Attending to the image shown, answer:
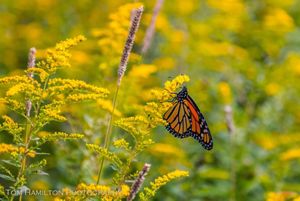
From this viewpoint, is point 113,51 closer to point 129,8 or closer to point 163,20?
point 129,8

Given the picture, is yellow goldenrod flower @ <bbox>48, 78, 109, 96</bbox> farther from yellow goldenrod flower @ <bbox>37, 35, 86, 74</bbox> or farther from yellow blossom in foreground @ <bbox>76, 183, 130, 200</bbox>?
yellow blossom in foreground @ <bbox>76, 183, 130, 200</bbox>

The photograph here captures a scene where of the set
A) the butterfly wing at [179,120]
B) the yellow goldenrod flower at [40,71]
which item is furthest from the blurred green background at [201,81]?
the yellow goldenrod flower at [40,71]

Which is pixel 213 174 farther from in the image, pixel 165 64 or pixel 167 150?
pixel 165 64

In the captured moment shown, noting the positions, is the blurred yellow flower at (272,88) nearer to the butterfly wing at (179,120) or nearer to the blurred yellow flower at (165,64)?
the blurred yellow flower at (165,64)

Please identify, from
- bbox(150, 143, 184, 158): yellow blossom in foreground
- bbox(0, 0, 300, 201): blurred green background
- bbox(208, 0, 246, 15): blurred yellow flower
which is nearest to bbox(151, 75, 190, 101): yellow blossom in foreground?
bbox(0, 0, 300, 201): blurred green background

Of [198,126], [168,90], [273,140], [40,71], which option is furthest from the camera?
[273,140]

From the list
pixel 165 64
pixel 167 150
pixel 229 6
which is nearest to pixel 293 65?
pixel 229 6

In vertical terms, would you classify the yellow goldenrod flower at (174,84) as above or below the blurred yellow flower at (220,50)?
below

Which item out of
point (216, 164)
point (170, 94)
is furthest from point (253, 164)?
point (170, 94)
